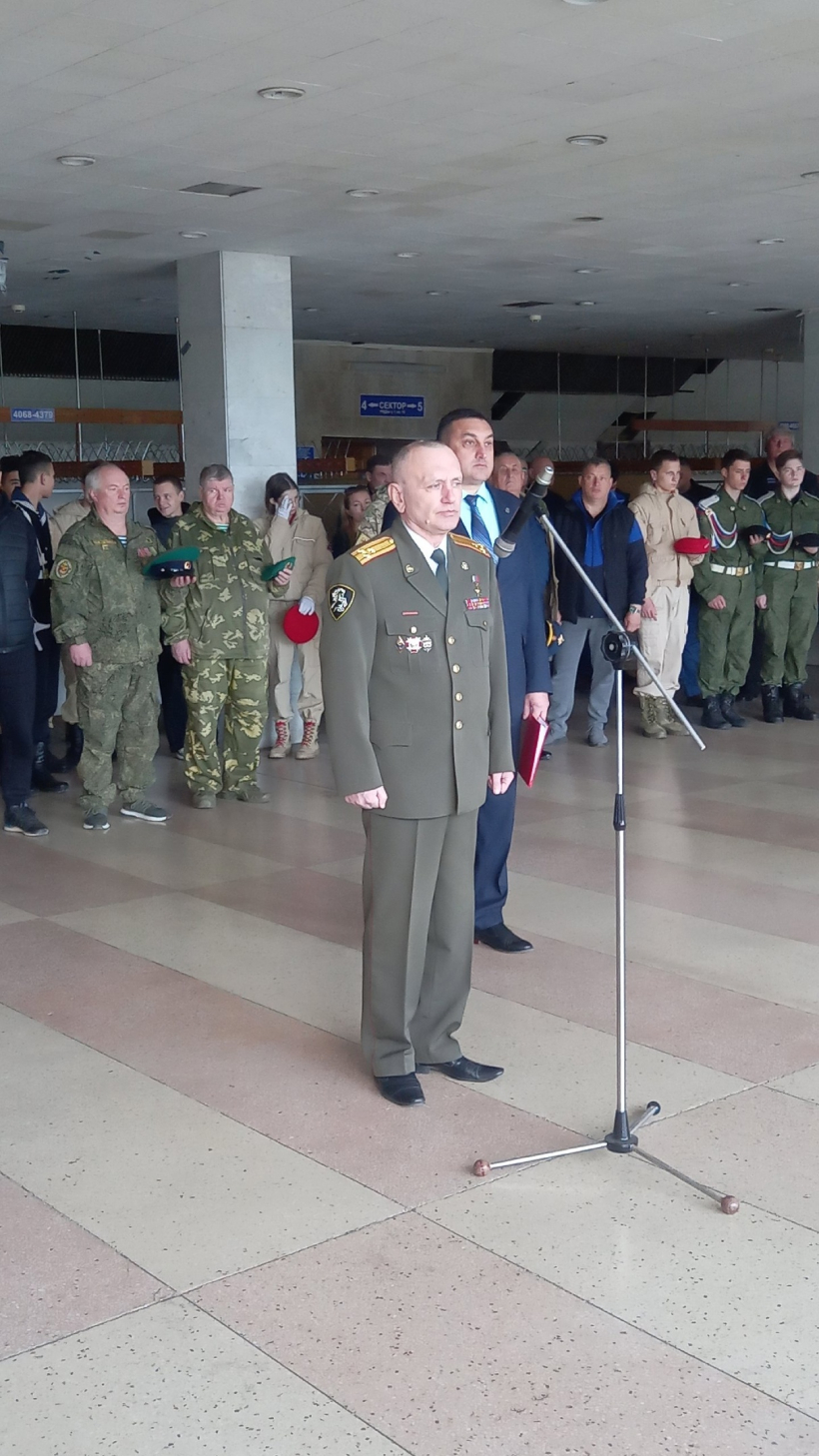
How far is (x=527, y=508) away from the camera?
3.51 metres

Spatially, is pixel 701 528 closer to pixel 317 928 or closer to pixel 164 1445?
pixel 317 928

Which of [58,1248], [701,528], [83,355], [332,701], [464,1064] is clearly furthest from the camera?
[83,355]

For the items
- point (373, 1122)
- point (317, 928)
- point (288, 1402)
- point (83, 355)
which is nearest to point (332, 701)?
point (373, 1122)

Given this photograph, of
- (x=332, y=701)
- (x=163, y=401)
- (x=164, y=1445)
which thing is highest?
(x=163, y=401)

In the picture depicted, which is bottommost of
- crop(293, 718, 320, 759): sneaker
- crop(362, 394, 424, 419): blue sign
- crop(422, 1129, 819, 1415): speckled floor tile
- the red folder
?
crop(422, 1129, 819, 1415): speckled floor tile

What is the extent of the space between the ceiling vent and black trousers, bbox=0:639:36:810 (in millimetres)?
2506

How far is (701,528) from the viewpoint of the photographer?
9.58 meters

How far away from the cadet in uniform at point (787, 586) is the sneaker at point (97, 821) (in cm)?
487

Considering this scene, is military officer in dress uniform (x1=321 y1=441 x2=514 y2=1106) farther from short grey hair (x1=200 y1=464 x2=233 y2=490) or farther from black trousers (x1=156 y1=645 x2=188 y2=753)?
black trousers (x1=156 y1=645 x2=188 y2=753)

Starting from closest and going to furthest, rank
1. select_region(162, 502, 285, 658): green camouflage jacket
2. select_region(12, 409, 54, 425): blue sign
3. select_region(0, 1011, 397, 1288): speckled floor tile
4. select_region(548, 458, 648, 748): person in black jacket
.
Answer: select_region(0, 1011, 397, 1288): speckled floor tile → select_region(162, 502, 285, 658): green camouflage jacket → select_region(548, 458, 648, 748): person in black jacket → select_region(12, 409, 54, 425): blue sign

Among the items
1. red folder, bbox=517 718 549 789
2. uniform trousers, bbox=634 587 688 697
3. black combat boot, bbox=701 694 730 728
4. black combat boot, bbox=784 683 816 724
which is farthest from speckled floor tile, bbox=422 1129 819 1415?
black combat boot, bbox=784 683 816 724

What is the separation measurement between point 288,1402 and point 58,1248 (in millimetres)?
767

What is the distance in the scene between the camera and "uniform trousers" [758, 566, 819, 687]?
32.4 feet

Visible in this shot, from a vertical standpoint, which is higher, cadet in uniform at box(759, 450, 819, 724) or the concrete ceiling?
the concrete ceiling
